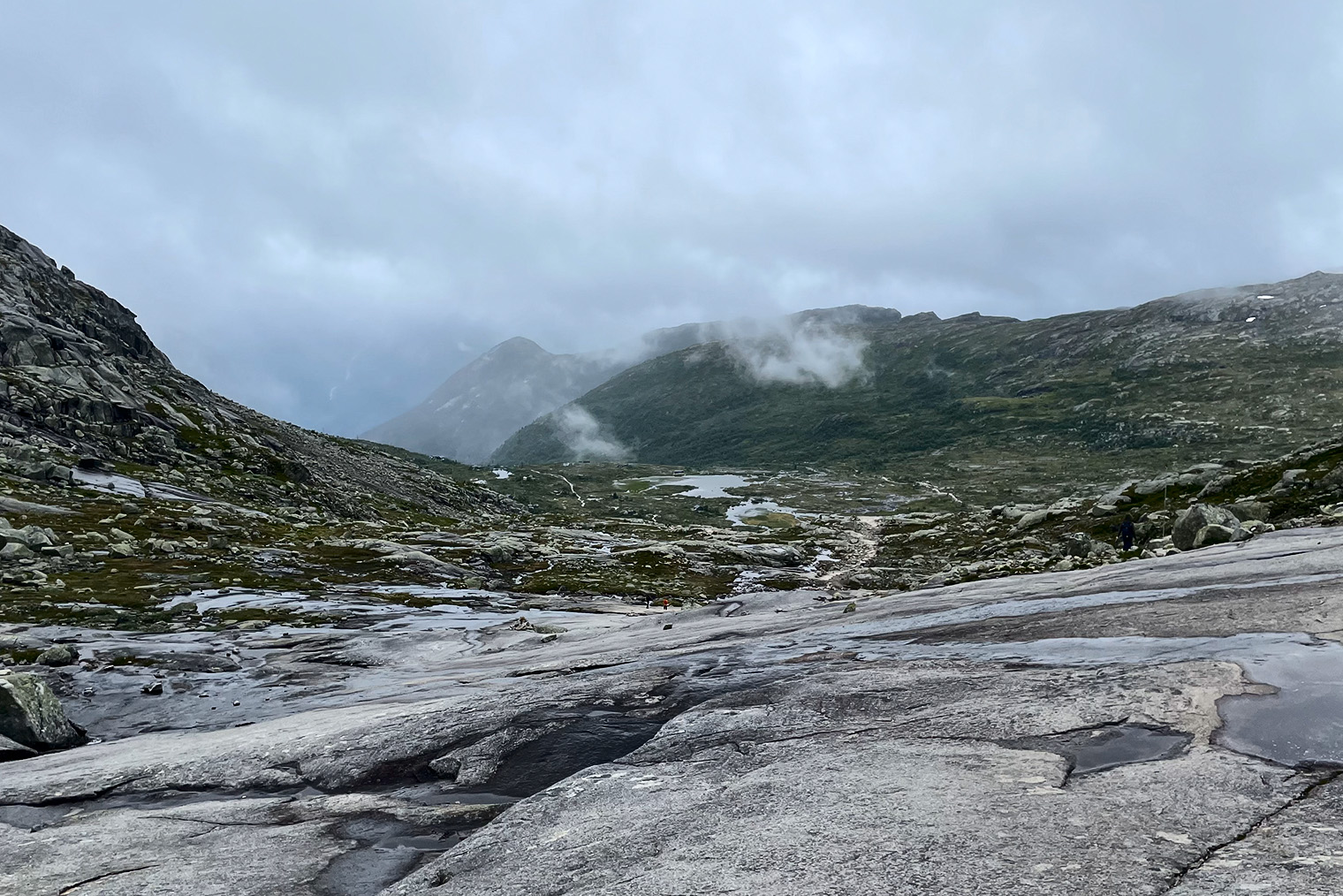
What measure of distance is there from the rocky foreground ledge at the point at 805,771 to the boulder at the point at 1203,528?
1025 centimetres

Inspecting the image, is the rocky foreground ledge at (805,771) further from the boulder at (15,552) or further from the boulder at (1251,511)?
the boulder at (15,552)

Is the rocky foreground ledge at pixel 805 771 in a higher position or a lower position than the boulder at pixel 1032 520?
lower

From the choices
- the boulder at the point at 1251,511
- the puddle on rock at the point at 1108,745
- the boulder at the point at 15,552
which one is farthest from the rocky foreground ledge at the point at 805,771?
the boulder at the point at 15,552

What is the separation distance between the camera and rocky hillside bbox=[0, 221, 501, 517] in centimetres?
10031

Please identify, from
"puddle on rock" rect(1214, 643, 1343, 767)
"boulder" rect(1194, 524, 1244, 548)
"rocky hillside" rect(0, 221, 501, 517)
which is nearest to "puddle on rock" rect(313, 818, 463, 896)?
"puddle on rock" rect(1214, 643, 1343, 767)

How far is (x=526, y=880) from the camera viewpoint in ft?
32.0

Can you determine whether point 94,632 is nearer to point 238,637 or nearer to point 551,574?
point 238,637

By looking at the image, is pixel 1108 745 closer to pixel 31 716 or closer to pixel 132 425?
pixel 31 716

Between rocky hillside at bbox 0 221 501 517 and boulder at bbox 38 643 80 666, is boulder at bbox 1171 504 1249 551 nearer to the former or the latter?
boulder at bbox 38 643 80 666

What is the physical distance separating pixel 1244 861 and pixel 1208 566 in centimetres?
2080

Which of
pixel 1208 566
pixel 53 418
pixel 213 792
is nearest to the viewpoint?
pixel 213 792

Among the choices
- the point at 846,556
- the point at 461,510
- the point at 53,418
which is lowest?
the point at 846,556

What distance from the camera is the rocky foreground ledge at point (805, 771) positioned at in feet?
28.5

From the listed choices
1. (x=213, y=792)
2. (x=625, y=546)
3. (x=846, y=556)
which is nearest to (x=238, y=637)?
(x=213, y=792)
